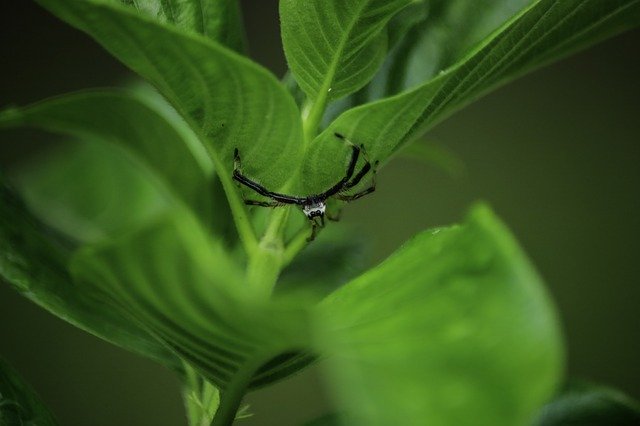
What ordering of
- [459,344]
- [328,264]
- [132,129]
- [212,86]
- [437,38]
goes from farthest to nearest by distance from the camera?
[328,264], [437,38], [132,129], [212,86], [459,344]

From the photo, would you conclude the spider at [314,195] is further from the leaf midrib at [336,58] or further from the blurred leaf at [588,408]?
the blurred leaf at [588,408]

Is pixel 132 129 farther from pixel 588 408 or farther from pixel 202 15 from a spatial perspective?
pixel 588 408

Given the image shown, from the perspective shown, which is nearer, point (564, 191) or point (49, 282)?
point (49, 282)

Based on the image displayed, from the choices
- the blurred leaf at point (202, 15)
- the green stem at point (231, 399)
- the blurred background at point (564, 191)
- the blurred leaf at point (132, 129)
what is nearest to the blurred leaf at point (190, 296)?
the green stem at point (231, 399)

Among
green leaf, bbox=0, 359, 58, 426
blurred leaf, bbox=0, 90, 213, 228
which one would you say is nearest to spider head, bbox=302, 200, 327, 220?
blurred leaf, bbox=0, 90, 213, 228

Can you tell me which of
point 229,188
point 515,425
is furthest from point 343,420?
point 515,425

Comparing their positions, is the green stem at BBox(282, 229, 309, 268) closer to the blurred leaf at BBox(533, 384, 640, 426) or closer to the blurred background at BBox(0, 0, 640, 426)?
the blurred leaf at BBox(533, 384, 640, 426)

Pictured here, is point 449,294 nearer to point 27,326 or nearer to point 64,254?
point 64,254

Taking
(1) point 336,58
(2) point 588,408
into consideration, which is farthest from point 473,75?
(2) point 588,408
